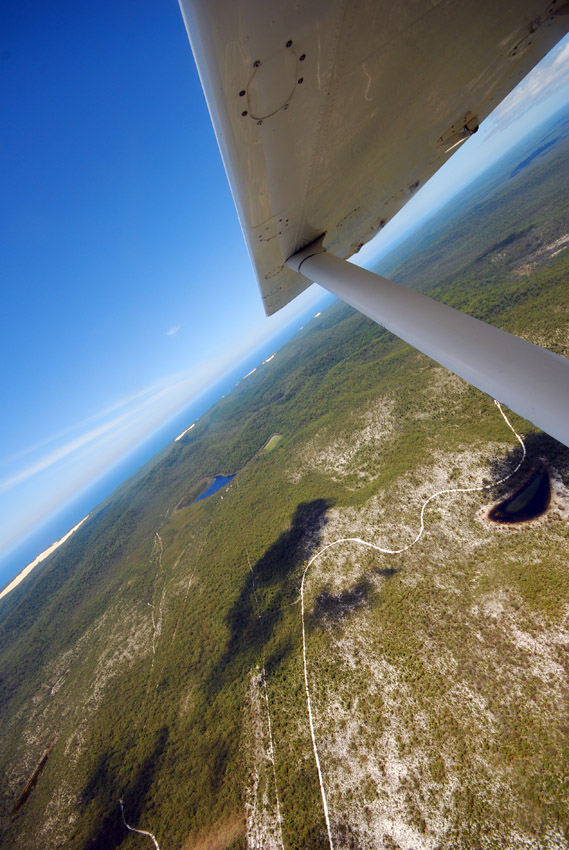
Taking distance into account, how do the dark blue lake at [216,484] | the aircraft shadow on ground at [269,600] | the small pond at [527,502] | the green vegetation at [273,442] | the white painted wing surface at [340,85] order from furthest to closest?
the dark blue lake at [216,484], the green vegetation at [273,442], the aircraft shadow on ground at [269,600], the small pond at [527,502], the white painted wing surface at [340,85]

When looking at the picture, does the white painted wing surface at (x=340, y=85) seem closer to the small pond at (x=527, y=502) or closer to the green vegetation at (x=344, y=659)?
the green vegetation at (x=344, y=659)

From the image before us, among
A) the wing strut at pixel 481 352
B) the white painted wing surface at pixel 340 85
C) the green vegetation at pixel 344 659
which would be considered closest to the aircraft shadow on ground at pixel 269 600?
the green vegetation at pixel 344 659

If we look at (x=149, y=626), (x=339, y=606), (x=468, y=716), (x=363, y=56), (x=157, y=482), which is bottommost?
(x=468, y=716)

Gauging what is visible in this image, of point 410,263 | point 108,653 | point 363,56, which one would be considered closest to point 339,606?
point 363,56

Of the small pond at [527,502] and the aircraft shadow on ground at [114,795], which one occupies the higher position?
the aircraft shadow on ground at [114,795]

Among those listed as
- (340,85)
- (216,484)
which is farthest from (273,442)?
(340,85)

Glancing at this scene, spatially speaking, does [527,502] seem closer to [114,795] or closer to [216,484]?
[114,795]

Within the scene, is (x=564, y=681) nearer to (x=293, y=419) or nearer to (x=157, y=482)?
(x=293, y=419)
